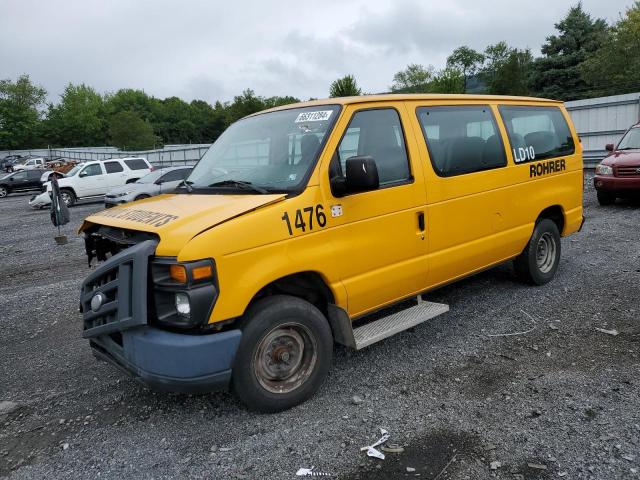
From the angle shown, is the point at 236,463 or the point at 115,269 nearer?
the point at 236,463

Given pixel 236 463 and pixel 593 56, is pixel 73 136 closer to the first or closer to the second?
pixel 593 56

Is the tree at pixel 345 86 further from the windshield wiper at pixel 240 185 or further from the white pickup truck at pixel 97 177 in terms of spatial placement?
the windshield wiper at pixel 240 185

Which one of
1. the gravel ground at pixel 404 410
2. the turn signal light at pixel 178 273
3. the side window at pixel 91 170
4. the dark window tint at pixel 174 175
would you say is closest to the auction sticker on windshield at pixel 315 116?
the turn signal light at pixel 178 273

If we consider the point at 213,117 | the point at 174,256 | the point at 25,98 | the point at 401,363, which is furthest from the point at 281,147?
the point at 213,117

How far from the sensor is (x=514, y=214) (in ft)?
17.1

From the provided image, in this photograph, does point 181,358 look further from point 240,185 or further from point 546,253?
point 546,253

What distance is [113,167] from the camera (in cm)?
2072

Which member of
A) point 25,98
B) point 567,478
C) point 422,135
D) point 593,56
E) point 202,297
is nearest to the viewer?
point 567,478

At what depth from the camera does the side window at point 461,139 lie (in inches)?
174

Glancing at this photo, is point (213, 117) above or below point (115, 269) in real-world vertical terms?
above

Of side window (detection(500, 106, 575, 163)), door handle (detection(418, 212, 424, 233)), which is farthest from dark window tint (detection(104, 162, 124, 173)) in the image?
door handle (detection(418, 212, 424, 233))

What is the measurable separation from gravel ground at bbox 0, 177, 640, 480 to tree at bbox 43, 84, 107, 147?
93351 mm

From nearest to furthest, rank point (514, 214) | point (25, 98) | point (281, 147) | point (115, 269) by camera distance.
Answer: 1. point (115, 269)
2. point (281, 147)
3. point (514, 214)
4. point (25, 98)

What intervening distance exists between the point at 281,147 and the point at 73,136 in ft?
318
